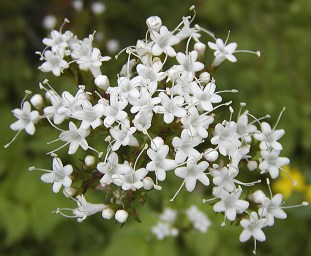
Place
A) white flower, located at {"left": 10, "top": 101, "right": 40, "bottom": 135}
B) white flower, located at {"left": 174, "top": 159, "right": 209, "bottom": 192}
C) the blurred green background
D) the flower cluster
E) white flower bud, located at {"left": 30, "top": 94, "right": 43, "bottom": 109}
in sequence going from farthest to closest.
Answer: the blurred green background, the flower cluster, white flower bud, located at {"left": 30, "top": 94, "right": 43, "bottom": 109}, white flower, located at {"left": 10, "top": 101, "right": 40, "bottom": 135}, white flower, located at {"left": 174, "top": 159, "right": 209, "bottom": 192}

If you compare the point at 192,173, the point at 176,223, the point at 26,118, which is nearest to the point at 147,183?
the point at 192,173

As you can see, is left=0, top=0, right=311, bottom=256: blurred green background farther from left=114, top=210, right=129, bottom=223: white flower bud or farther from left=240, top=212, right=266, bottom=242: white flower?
left=114, top=210, right=129, bottom=223: white flower bud

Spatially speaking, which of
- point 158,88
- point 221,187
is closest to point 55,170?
point 158,88

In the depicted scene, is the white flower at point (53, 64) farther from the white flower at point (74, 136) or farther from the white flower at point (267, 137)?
the white flower at point (267, 137)

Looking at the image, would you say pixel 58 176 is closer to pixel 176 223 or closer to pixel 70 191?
pixel 70 191

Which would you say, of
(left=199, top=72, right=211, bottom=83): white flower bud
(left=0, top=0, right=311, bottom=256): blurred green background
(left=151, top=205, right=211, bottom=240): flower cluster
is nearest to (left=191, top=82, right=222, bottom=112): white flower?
(left=199, top=72, right=211, bottom=83): white flower bud

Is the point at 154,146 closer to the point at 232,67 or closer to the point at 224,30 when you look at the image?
the point at 232,67
